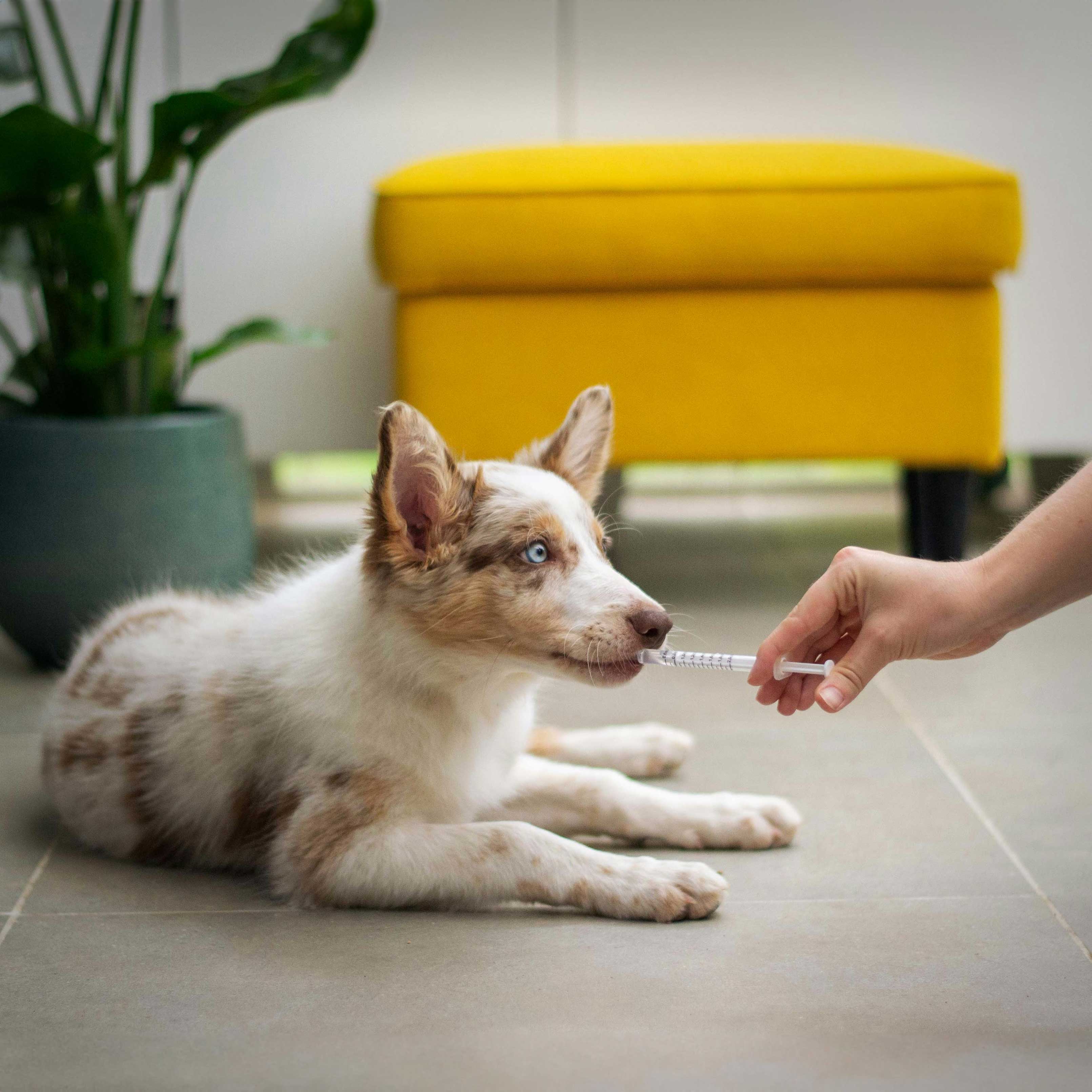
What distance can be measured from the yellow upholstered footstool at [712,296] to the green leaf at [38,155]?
2.41 feet

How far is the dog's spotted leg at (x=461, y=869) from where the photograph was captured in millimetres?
1757

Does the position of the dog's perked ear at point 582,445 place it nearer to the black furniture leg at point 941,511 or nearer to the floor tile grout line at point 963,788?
the floor tile grout line at point 963,788

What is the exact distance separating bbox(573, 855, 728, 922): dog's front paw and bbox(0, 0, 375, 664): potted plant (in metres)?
1.46

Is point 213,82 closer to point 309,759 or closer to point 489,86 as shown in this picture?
point 489,86

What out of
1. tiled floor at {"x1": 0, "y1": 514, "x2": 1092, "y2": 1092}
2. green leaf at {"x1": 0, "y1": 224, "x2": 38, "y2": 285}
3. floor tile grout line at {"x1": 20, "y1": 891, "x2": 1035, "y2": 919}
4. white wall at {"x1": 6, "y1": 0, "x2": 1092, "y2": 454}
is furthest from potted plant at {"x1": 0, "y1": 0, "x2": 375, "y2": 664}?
floor tile grout line at {"x1": 20, "y1": 891, "x2": 1035, "y2": 919}

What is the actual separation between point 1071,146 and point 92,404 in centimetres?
269

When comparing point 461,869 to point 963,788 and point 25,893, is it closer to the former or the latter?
point 25,893

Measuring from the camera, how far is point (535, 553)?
1805 mm

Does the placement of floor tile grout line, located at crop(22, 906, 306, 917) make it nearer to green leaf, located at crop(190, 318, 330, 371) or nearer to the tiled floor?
the tiled floor

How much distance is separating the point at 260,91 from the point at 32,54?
1.76 ft

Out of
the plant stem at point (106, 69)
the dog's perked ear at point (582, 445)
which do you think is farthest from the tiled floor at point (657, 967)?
the plant stem at point (106, 69)

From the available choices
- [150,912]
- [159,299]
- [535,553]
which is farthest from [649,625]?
[159,299]

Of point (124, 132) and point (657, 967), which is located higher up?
point (124, 132)

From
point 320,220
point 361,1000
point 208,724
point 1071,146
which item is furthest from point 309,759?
point 1071,146
